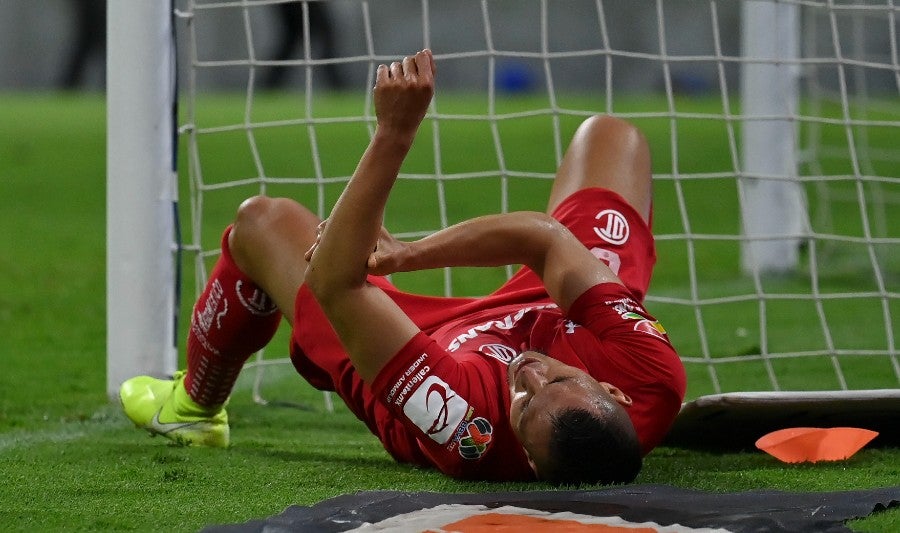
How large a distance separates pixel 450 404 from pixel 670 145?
6799 millimetres

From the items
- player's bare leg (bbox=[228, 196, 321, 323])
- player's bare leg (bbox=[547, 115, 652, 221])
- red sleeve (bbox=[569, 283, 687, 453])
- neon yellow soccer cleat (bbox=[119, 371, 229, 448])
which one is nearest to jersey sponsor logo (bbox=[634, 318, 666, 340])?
red sleeve (bbox=[569, 283, 687, 453])

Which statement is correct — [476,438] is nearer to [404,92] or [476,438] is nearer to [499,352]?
[499,352]

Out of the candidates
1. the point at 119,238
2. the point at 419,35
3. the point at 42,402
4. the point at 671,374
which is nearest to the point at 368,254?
the point at 671,374

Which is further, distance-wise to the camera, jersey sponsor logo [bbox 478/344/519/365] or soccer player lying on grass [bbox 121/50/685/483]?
jersey sponsor logo [bbox 478/344/519/365]

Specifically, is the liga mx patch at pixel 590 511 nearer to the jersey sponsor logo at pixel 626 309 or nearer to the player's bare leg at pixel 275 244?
the jersey sponsor logo at pixel 626 309

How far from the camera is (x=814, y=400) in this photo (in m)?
2.37

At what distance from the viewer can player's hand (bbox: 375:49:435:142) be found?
1905 mm

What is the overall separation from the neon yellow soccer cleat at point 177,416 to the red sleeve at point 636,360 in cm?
86

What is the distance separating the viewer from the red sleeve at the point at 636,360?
2.13 meters

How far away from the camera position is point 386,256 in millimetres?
2066

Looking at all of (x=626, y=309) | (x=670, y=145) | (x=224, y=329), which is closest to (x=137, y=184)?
(x=224, y=329)

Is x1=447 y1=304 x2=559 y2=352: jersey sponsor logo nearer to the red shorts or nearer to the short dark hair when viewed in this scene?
the red shorts

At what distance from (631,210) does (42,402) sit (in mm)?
1590

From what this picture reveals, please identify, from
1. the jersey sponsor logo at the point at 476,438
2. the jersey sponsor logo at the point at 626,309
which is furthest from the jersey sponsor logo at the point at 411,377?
the jersey sponsor logo at the point at 626,309
